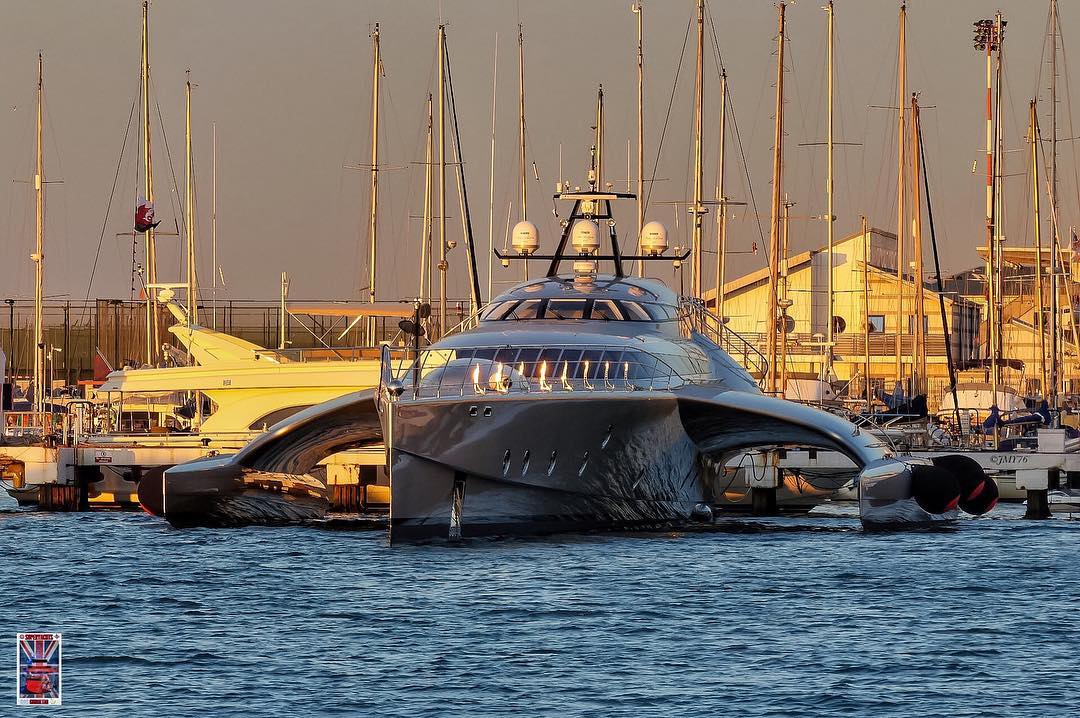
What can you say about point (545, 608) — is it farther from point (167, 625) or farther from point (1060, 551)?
point (1060, 551)

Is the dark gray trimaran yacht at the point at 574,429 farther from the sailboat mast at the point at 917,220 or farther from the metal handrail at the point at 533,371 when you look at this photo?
the sailboat mast at the point at 917,220

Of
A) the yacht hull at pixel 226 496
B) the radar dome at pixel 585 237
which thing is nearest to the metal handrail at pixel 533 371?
the yacht hull at pixel 226 496

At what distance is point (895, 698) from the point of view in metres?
19.4

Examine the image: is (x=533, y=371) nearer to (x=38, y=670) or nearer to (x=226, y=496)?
(x=226, y=496)

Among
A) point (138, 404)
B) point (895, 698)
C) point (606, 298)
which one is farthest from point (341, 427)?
point (138, 404)

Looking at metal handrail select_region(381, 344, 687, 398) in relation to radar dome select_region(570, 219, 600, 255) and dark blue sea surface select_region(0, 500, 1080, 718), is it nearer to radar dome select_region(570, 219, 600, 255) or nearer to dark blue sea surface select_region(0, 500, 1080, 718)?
dark blue sea surface select_region(0, 500, 1080, 718)

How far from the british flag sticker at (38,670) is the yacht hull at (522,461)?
9.48m

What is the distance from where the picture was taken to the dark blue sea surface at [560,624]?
63.7 ft

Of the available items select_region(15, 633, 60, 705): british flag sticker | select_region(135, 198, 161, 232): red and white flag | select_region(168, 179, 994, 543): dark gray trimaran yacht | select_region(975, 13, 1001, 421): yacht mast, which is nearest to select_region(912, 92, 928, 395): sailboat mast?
select_region(975, 13, 1001, 421): yacht mast

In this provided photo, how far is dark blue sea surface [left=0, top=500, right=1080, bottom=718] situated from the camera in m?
19.4

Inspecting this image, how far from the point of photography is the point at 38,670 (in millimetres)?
19609

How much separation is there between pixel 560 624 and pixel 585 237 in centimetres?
1620

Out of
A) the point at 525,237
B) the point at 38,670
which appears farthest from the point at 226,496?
the point at 38,670

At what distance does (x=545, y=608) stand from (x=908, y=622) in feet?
15.4
